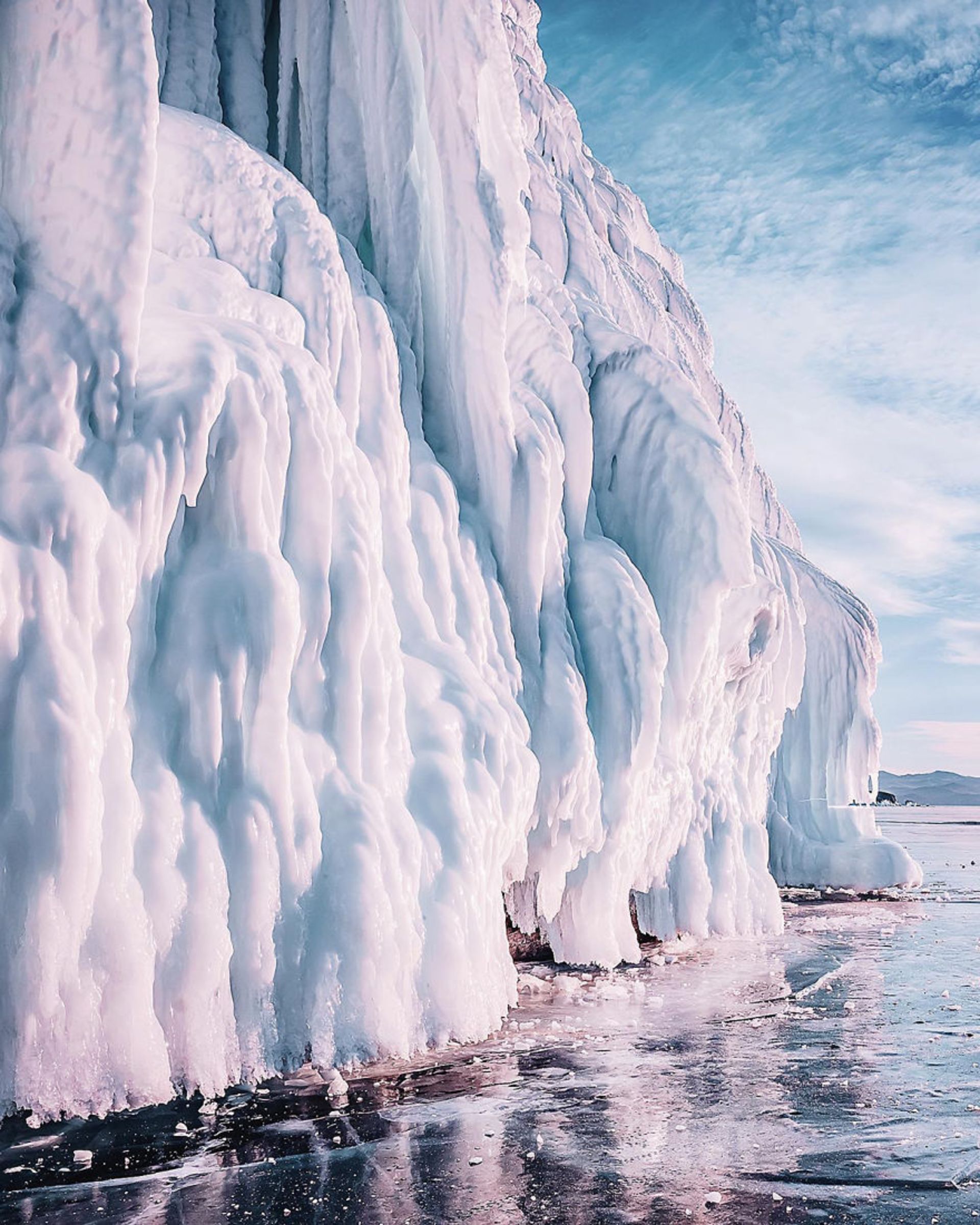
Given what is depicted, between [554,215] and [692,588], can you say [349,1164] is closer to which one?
[692,588]

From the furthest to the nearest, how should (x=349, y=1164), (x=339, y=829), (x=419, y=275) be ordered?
(x=419, y=275), (x=339, y=829), (x=349, y=1164)

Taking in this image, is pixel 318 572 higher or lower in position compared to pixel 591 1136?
higher

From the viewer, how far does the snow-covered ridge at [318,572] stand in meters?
5.27

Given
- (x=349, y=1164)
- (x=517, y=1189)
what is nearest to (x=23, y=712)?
(x=349, y=1164)

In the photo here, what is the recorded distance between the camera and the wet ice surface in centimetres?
416

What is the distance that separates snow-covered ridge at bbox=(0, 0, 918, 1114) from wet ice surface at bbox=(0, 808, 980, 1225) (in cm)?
35

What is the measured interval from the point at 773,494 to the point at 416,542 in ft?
50.0

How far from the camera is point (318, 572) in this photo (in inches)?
260

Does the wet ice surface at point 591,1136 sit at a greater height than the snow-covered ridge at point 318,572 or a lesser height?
lesser

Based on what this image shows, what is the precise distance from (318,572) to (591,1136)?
10.9 feet

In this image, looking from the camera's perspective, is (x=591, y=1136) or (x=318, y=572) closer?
(x=591, y=1136)

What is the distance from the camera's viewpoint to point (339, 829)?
20.3ft

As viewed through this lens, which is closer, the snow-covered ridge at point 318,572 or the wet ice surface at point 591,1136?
the wet ice surface at point 591,1136

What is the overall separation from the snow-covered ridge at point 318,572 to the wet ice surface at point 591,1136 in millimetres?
348
